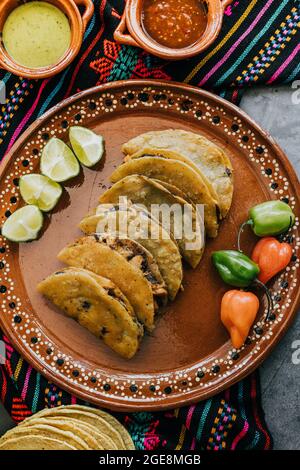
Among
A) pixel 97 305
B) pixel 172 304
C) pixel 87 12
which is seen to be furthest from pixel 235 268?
pixel 87 12

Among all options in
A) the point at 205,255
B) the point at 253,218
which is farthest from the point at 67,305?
the point at 253,218

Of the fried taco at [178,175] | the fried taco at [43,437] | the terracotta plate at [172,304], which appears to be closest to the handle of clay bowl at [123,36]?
the terracotta plate at [172,304]

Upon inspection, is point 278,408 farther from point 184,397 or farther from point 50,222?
point 50,222

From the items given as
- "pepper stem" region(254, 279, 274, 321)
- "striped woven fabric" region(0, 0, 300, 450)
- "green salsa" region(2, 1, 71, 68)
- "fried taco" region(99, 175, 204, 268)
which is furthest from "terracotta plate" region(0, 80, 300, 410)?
"green salsa" region(2, 1, 71, 68)

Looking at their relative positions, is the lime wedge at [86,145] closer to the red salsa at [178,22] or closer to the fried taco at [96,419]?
the red salsa at [178,22]

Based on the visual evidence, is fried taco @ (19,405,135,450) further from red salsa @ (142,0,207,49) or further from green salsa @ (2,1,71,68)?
red salsa @ (142,0,207,49)

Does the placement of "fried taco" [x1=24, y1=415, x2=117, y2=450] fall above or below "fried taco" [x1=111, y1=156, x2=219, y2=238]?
below

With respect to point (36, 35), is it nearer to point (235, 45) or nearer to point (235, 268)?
point (235, 45)
